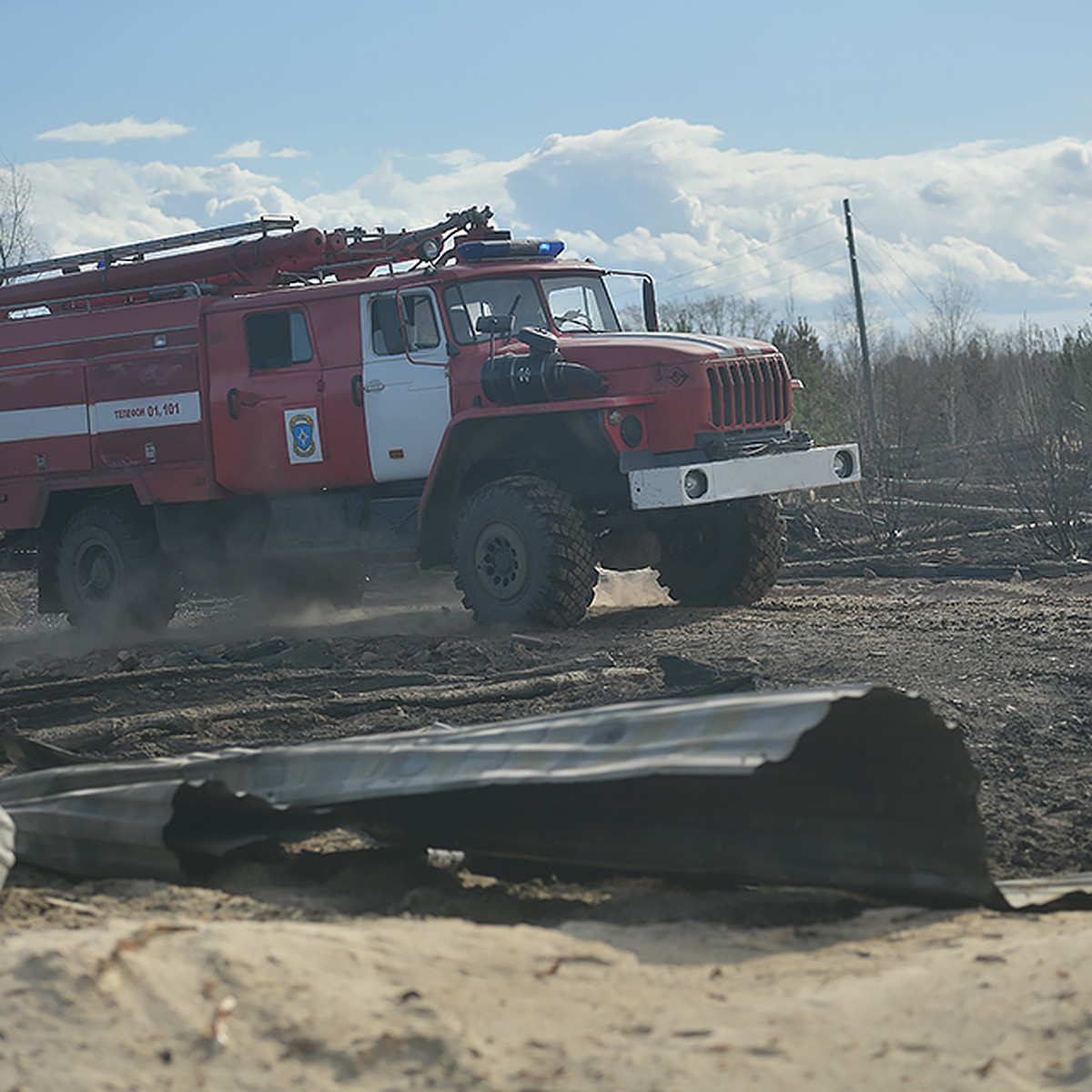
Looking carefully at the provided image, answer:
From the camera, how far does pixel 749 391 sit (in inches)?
441

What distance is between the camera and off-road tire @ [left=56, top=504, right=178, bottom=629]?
43.0ft

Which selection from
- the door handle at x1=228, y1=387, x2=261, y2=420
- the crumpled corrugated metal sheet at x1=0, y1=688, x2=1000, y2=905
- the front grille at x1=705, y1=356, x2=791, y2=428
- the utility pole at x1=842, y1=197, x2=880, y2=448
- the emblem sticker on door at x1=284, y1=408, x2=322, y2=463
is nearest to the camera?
the crumpled corrugated metal sheet at x1=0, y1=688, x2=1000, y2=905

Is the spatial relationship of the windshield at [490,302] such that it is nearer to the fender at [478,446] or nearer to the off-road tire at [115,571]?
the fender at [478,446]

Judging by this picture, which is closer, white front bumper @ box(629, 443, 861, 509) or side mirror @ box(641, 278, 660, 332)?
white front bumper @ box(629, 443, 861, 509)

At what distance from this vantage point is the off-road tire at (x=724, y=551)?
11688 mm

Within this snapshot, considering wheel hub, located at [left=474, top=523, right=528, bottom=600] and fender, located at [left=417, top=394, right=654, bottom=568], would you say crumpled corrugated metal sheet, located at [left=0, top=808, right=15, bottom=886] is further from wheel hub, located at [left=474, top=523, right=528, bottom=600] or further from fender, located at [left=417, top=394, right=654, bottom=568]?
fender, located at [left=417, top=394, right=654, bottom=568]

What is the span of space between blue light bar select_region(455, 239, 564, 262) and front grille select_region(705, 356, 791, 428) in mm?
1900

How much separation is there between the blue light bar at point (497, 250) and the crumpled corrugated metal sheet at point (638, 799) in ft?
23.3

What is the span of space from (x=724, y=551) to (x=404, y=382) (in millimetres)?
2760

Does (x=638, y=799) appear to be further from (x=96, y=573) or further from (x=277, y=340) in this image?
(x=96, y=573)

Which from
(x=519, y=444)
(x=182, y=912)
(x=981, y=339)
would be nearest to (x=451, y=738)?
(x=182, y=912)

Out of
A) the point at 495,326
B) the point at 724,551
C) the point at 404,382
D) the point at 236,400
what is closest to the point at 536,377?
the point at 495,326

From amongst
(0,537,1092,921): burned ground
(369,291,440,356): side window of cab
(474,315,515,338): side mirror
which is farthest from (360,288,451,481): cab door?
(0,537,1092,921): burned ground

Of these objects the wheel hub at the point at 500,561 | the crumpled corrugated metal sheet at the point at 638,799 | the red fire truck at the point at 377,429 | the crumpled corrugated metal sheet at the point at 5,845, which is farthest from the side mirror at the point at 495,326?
the crumpled corrugated metal sheet at the point at 5,845
